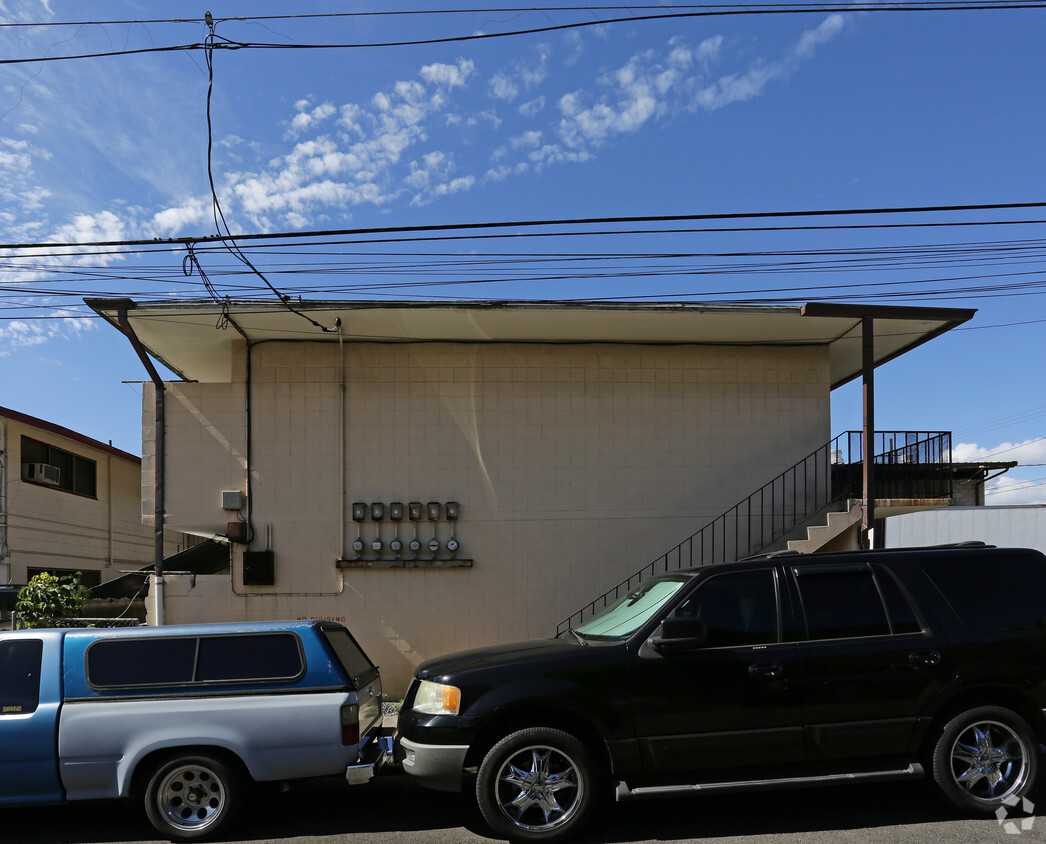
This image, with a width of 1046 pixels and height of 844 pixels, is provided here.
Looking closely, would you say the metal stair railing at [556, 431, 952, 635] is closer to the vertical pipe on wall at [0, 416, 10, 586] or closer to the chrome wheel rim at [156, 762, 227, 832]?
the chrome wheel rim at [156, 762, 227, 832]

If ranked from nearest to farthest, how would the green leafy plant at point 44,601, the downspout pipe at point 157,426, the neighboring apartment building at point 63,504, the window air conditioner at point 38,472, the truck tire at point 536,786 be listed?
the truck tire at point 536,786 < the green leafy plant at point 44,601 < the downspout pipe at point 157,426 < the neighboring apartment building at point 63,504 < the window air conditioner at point 38,472

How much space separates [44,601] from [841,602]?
31.4ft

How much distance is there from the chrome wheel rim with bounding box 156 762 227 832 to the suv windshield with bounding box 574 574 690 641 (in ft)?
9.33

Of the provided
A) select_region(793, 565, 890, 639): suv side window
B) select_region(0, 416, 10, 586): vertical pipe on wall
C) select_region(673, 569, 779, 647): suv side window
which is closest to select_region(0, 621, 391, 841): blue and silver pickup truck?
select_region(673, 569, 779, 647): suv side window

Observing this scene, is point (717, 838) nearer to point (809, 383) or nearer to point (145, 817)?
point (145, 817)

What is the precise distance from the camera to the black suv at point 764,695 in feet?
17.4

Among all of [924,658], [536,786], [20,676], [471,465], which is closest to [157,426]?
[471,465]

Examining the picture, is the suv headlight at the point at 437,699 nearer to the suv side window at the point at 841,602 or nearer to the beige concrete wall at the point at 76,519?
the suv side window at the point at 841,602

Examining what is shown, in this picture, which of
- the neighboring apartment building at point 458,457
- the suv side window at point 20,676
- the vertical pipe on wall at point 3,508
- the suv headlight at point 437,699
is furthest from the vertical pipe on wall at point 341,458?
the vertical pipe on wall at point 3,508

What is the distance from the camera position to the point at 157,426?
11.7 m

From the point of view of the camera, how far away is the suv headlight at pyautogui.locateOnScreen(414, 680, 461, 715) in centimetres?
534

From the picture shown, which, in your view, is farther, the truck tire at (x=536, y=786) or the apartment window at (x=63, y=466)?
the apartment window at (x=63, y=466)

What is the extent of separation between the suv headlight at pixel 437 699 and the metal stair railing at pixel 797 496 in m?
6.32

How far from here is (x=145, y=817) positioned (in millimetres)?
6094
